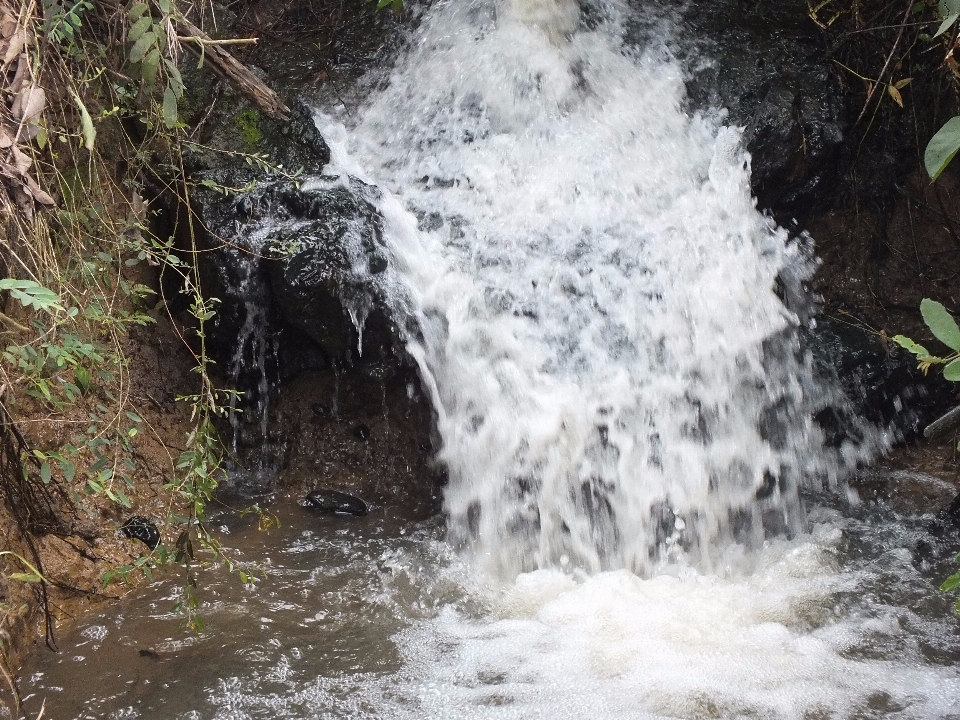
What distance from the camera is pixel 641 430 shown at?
3.40 m

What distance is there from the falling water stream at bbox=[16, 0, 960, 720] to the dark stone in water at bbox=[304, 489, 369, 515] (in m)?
0.09

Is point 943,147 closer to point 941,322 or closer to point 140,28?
point 941,322

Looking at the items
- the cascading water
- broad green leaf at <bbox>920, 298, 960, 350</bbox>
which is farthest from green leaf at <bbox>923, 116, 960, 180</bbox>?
the cascading water

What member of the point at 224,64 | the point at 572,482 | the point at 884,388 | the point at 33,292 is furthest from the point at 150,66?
the point at 884,388

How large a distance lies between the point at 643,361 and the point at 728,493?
65cm

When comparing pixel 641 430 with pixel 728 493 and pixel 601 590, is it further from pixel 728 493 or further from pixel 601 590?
pixel 601 590

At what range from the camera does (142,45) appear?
100 inches

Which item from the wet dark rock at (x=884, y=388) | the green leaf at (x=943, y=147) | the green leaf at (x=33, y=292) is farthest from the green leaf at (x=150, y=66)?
the wet dark rock at (x=884, y=388)

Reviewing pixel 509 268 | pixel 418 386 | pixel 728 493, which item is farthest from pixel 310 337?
pixel 728 493

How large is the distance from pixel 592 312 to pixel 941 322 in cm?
201

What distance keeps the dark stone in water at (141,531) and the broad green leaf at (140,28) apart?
1685mm

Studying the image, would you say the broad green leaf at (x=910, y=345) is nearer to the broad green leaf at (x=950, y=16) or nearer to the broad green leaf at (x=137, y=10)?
the broad green leaf at (x=950, y=16)

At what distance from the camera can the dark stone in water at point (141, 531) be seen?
3039mm

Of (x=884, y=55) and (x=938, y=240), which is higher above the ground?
(x=884, y=55)
